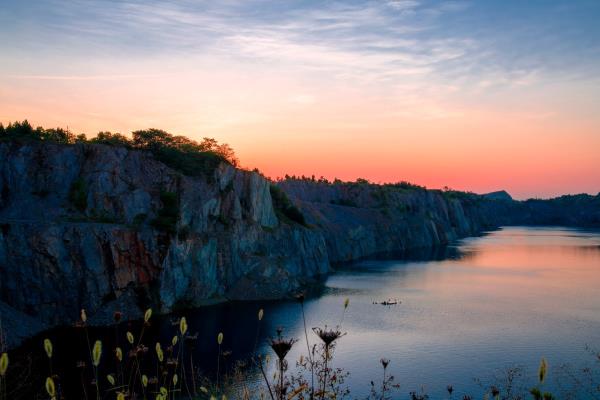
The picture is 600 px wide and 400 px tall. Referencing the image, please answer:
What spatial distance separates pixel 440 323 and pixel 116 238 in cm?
3597

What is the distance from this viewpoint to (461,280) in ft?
293

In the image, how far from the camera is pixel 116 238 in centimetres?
5866

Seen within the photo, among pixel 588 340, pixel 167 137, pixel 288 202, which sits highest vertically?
pixel 167 137

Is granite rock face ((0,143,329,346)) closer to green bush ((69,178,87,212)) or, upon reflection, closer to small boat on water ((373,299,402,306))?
green bush ((69,178,87,212))

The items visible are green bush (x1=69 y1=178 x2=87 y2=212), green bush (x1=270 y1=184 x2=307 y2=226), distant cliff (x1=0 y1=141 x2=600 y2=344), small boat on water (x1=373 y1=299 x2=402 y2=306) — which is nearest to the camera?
distant cliff (x1=0 y1=141 x2=600 y2=344)

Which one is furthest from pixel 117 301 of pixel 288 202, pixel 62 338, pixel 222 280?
pixel 288 202

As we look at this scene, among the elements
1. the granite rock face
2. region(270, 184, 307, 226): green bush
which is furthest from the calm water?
region(270, 184, 307, 226): green bush

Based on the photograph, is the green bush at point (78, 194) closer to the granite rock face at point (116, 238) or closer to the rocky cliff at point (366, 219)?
the granite rock face at point (116, 238)

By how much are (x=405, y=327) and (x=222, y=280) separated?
27.0m

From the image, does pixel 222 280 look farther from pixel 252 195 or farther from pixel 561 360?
pixel 561 360

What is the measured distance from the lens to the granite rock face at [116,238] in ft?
176

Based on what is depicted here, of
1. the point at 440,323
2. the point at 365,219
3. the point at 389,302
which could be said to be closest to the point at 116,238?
the point at 389,302

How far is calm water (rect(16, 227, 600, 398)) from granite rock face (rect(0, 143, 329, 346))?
5931 mm

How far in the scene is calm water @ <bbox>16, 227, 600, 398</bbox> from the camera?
40.6 m
